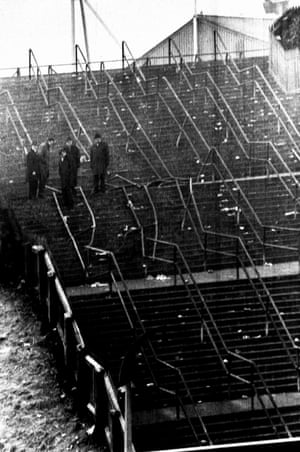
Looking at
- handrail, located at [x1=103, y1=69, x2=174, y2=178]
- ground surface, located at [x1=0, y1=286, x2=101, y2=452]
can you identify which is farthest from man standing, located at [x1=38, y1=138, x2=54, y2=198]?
ground surface, located at [x1=0, y1=286, x2=101, y2=452]

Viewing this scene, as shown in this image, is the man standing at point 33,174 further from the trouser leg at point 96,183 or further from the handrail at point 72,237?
the trouser leg at point 96,183

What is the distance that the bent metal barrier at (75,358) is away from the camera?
32.8ft

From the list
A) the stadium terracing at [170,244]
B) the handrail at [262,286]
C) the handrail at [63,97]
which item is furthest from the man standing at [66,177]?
the handrail at [262,286]

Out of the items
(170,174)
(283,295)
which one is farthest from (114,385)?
(170,174)

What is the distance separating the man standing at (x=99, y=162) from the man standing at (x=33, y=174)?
2.76ft

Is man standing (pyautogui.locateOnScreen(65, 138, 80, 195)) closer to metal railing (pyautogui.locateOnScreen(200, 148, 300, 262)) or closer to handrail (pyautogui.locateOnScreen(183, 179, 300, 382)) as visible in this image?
handrail (pyautogui.locateOnScreen(183, 179, 300, 382))

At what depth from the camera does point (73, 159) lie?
1421 cm

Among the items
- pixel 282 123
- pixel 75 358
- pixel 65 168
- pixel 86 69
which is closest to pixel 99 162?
pixel 65 168

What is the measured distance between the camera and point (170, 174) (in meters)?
15.0

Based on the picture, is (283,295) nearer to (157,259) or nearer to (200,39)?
(157,259)

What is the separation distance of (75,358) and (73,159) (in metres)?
3.77

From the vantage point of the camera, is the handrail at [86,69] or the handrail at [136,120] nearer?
the handrail at [136,120]

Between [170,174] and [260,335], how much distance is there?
152 inches

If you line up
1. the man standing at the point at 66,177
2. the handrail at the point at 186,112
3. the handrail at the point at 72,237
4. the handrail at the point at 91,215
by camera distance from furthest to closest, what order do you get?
the handrail at the point at 186,112
the man standing at the point at 66,177
the handrail at the point at 91,215
the handrail at the point at 72,237
